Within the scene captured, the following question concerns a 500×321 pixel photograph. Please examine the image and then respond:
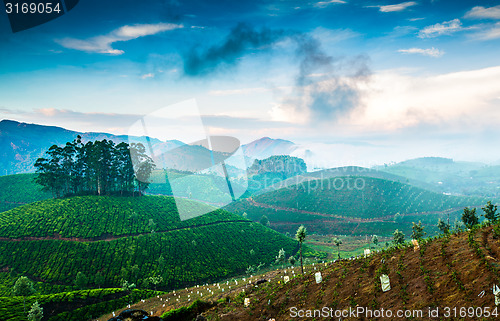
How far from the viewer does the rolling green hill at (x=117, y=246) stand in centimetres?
6438

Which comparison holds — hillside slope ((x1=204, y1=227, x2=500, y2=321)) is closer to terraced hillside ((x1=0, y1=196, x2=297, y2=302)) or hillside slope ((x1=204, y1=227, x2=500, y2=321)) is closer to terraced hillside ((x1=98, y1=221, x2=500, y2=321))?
terraced hillside ((x1=98, y1=221, x2=500, y2=321))

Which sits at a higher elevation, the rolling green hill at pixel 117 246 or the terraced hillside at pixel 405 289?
the terraced hillside at pixel 405 289

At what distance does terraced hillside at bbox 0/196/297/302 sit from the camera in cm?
6450

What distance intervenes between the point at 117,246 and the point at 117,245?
513 mm

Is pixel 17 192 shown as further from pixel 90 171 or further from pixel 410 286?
pixel 410 286

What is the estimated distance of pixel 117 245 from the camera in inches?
2968

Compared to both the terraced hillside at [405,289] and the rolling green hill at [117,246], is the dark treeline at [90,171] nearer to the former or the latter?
the rolling green hill at [117,246]

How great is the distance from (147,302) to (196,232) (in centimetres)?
4043

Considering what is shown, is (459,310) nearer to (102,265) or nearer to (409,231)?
(102,265)

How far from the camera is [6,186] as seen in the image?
132500mm

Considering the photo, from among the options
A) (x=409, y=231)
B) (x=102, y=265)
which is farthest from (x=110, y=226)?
(x=409, y=231)

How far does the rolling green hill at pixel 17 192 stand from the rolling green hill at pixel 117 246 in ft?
159

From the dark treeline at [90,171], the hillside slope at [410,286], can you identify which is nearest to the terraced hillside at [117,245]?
the dark treeline at [90,171]

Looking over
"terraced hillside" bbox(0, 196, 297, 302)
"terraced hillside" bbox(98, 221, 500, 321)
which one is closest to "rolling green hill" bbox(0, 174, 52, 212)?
"terraced hillside" bbox(0, 196, 297, 302)
